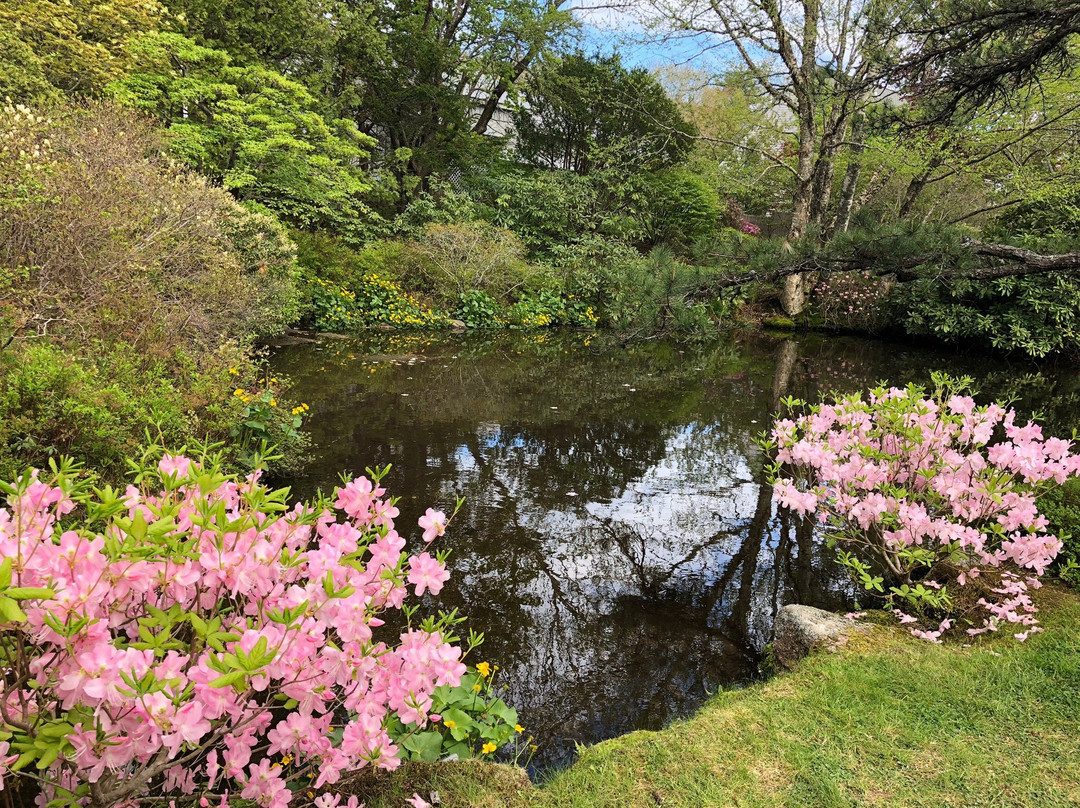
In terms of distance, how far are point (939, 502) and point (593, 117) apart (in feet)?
57.1

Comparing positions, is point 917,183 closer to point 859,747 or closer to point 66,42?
point 859,747

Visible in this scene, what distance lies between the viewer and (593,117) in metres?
18.0

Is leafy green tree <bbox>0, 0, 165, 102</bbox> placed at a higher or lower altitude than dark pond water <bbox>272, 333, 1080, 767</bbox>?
higher

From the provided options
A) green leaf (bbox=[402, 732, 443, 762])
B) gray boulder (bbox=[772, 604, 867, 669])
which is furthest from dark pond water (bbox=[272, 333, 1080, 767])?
green leaf (bbox=[402, 732, 443, 762])

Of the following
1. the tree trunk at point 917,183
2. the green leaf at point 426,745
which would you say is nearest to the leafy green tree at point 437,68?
the tree trunk at point 917,183

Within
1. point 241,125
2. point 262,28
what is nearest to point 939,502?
point 241,125

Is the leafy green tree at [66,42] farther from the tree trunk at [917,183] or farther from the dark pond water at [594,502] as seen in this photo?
the tree trunk at [917,183]

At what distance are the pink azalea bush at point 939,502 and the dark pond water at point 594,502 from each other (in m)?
0.74

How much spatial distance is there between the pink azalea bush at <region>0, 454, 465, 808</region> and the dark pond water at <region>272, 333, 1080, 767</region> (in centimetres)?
142

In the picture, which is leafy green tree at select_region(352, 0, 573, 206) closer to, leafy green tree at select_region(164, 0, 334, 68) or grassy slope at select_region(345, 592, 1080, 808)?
leafy green tree at select_region(164, 0, 334, 68)

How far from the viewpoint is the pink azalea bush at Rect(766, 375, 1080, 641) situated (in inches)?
116

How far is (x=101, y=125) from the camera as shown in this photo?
698 cm

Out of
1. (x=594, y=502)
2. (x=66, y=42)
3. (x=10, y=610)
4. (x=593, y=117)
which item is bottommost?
(x=594, y=502)

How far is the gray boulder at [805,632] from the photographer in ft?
9.61
